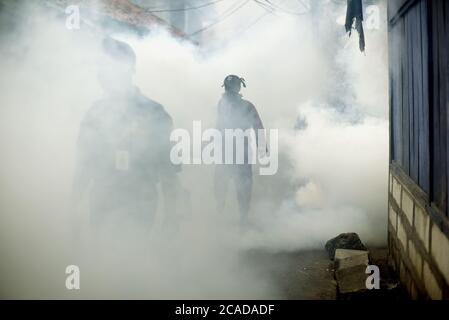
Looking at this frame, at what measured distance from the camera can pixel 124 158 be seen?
6.46 metres

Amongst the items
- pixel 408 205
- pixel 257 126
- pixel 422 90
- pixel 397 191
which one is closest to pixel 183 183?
A: pixel 257 126

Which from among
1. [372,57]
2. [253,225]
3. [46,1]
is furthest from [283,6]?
[253,225]

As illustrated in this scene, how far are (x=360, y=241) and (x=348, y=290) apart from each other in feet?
5.25

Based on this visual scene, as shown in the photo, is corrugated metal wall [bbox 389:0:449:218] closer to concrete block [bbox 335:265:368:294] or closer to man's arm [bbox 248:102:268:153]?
concrete block [bbox 335:265:368:294]

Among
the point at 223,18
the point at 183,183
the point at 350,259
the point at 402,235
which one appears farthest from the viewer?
the point at 223,18

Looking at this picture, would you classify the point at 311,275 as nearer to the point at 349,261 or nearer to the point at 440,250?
the point at 349,261

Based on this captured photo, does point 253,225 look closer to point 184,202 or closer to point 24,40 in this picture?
point 184,202

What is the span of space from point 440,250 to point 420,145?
1.20 metres

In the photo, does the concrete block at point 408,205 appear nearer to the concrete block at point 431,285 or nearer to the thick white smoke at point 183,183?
the concrete block at point 431,285

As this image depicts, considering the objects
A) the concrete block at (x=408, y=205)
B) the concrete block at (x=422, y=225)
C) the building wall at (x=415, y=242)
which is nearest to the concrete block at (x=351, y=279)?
the building wall at (x=415, y=242)

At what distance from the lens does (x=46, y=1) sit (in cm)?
792

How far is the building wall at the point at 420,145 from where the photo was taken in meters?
3.18

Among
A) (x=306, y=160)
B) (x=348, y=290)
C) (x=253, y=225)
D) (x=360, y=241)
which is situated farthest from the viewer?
(x=306, y=160)

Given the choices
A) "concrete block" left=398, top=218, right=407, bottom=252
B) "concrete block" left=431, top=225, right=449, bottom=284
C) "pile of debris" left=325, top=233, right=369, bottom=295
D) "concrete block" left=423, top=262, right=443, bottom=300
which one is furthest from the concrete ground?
"concrete block" left=431, top=225, right=449, bottom=284
